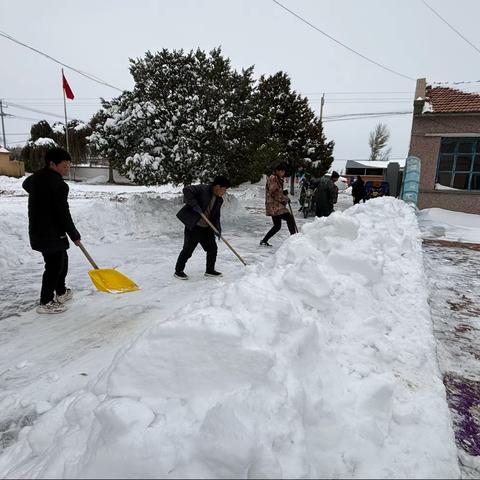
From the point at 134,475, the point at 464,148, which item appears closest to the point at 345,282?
the point at 134,475

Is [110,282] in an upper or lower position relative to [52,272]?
lower

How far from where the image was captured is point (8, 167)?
76.6ft

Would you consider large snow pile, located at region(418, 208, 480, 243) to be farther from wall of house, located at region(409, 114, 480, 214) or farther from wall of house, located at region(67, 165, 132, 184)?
wall of house, located at region(67, 165, 132, 184)

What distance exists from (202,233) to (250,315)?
3.01 metres

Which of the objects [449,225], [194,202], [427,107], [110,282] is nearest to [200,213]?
[194,202]

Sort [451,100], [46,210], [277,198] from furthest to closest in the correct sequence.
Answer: [451,100] < [277,198] < [46,210]

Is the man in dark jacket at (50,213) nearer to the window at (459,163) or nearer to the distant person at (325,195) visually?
the distant person at (325,195)

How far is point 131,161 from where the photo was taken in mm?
8531

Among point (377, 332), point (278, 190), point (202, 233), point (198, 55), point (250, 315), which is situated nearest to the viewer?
point (250, 315)

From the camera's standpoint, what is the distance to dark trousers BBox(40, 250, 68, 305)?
3463mm

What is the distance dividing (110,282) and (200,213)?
1428 millimetres

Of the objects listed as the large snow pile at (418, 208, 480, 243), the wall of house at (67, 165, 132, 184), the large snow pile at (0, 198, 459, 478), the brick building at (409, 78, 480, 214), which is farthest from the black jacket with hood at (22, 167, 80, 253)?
the wall of house at (67, 165, 132, 184)

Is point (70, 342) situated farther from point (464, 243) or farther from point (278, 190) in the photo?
point (464, 243)

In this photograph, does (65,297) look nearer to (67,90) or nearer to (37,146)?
(67,90)
